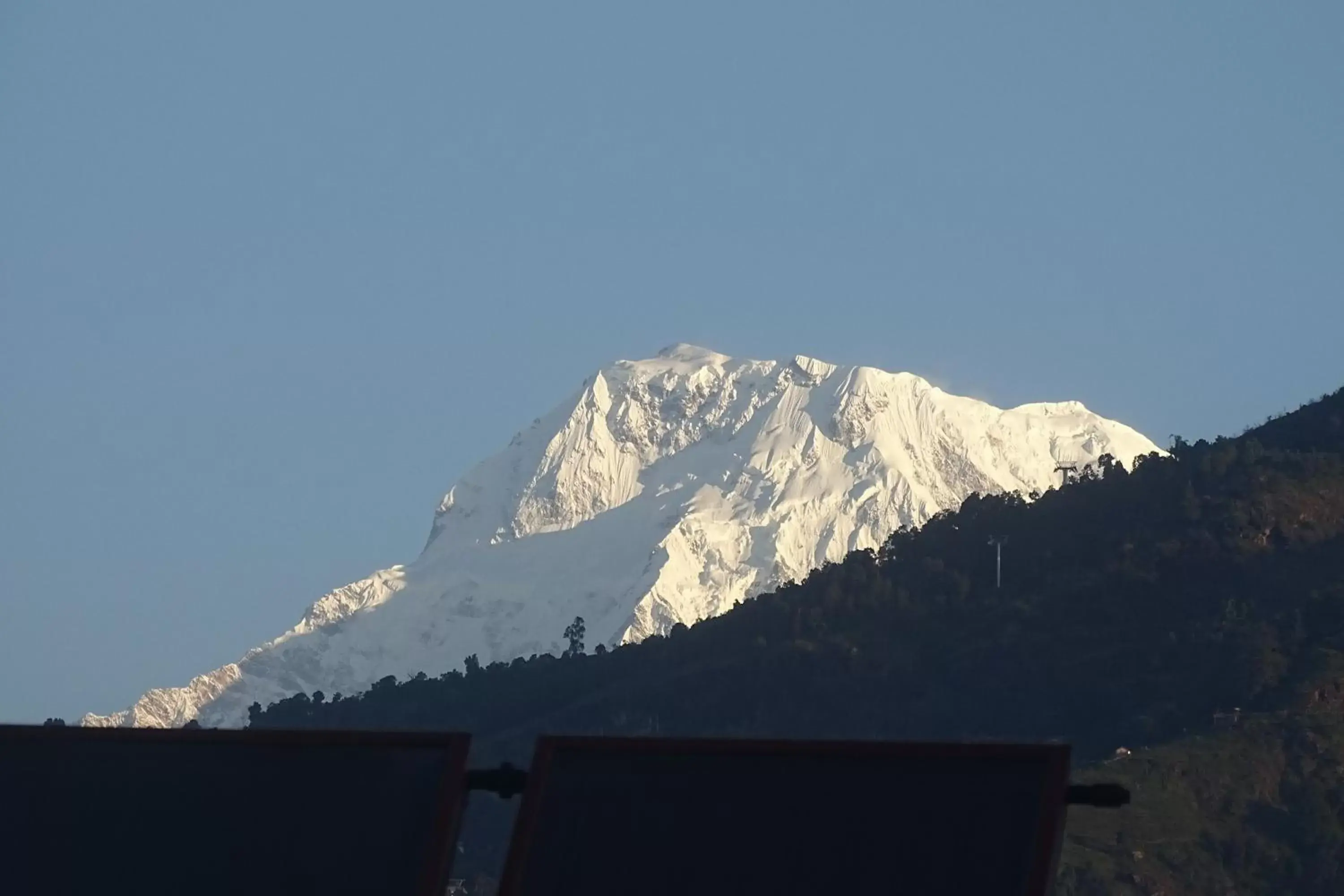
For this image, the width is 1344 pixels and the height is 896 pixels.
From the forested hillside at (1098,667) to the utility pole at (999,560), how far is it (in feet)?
1.30

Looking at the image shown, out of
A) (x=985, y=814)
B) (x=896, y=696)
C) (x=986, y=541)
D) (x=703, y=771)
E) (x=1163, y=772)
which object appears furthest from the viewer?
(x=986, y=541)

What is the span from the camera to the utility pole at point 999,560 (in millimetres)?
153000

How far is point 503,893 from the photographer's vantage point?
9.45 meters

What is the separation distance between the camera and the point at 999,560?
15375 centimetres

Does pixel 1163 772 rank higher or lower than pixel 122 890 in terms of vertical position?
higher

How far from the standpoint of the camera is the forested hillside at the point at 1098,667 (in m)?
97.2

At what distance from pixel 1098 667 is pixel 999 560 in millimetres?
22175

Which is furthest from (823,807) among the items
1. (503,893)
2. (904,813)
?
(503,893)

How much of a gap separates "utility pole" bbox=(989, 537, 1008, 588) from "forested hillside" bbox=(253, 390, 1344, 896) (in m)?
0.40

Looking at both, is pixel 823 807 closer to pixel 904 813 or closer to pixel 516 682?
pixel 904 813

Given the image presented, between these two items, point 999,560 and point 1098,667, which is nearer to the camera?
point 1098,667

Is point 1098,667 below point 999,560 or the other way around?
below

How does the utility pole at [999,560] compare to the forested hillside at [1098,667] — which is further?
the utility pole at [999,560]

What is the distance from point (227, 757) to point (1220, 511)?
456ft
